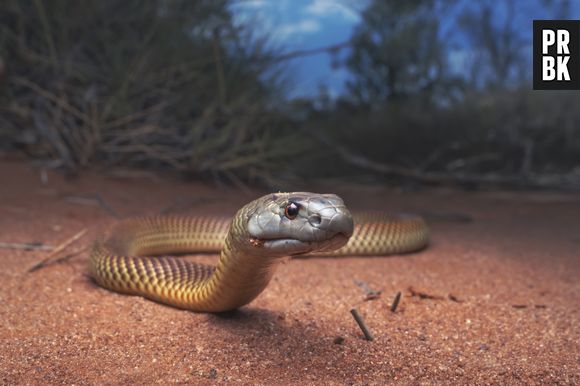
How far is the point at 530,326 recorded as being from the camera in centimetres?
282

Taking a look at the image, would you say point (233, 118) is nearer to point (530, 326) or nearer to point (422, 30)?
point (530, 326)

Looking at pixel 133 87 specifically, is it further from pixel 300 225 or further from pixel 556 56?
pixel 300 225

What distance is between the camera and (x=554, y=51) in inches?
189

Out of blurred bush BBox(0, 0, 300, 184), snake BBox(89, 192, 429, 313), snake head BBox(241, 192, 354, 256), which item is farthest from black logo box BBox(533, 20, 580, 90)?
snake head BBox(241, 192, 354, 256)

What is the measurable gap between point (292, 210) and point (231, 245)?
14.1 inches

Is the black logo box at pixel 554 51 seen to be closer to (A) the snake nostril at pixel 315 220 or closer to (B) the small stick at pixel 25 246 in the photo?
(A) the snake nostril at pixel 315 220

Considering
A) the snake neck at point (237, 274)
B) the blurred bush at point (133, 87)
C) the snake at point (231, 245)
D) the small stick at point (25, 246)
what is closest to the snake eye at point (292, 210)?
the snake at point (231, 245)

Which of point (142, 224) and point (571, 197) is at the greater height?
point (142, 224)

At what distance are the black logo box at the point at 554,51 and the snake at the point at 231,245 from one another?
1721mm

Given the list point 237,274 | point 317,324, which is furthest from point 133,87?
point 237,274

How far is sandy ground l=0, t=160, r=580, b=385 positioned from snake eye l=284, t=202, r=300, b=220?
1.93 ft

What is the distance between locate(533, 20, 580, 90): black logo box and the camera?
4711mm

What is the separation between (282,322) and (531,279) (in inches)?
84.7

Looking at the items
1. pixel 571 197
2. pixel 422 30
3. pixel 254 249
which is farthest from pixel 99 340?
pixel 422 30
